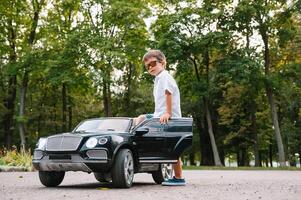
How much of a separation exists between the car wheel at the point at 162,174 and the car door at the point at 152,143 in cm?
119

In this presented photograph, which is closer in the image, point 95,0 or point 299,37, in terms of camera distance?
point 299,37

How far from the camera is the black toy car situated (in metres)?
8.45

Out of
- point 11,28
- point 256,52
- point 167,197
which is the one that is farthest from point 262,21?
point 167,197

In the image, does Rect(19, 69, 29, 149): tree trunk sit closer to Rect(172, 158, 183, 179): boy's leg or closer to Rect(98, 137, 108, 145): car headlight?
Rect(172, 158, 183, 179): boy's leg

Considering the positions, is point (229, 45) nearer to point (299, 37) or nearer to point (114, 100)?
point (299, 37)

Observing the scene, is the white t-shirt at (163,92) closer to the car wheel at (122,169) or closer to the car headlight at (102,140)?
the car wheel at (122,169)

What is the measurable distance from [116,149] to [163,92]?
48.8 inches

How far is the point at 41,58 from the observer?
34.7 m

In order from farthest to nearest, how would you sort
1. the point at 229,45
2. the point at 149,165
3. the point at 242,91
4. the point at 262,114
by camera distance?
the point at 262,114 < the point at 242,91 < the point at 229,45 < the point at 149,165

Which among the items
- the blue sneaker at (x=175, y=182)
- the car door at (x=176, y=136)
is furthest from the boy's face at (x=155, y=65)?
the blue sneaker at (x=175, y=182)

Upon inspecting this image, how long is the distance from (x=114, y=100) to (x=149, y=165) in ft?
123

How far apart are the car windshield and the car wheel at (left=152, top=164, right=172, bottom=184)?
124 centimetres

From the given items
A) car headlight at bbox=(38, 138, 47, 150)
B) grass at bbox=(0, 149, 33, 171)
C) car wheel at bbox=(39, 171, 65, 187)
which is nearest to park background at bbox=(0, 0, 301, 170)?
grass at bbox=(0, 149, 33, 171)

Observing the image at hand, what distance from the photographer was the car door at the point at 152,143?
893cm
